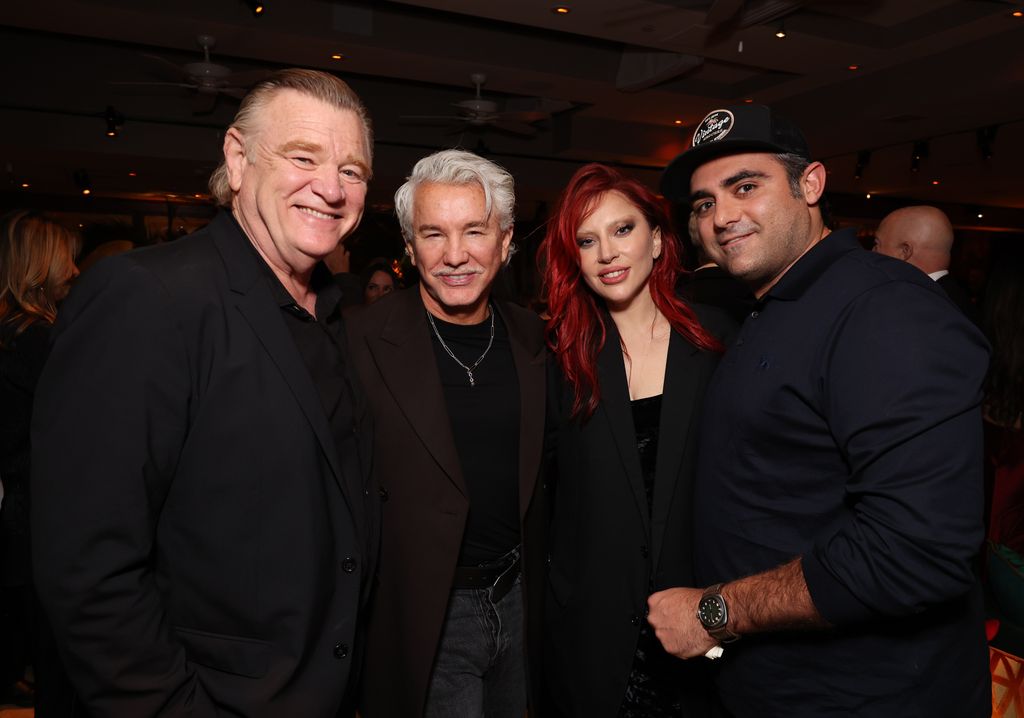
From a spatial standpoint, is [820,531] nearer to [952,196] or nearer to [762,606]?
[762,606]

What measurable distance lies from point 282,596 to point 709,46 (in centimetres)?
784

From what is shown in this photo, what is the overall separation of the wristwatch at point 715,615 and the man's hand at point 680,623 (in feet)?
0.06

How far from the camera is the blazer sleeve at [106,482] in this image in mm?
1127

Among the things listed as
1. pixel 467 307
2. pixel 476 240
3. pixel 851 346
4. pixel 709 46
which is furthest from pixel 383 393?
pixel 709 46

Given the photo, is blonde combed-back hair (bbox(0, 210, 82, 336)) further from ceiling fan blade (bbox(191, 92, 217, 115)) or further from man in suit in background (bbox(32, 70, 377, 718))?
ceiling fan blade (bbox(191, 92, 217, 115))

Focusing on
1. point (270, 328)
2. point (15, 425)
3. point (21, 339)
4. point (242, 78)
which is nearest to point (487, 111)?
point (242, 78)

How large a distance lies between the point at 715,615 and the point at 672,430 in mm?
594

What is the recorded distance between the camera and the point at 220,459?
125cm

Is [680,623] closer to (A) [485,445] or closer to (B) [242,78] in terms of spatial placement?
(A) [485,445]

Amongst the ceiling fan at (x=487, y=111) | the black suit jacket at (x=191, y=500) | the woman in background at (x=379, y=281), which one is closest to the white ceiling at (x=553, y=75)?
the ceiling fan at (x=487, y=111)

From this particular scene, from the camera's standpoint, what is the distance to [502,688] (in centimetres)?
206

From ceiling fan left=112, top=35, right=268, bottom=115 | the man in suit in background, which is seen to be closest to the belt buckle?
the man in suit in background

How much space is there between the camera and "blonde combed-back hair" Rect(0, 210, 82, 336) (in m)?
2.77

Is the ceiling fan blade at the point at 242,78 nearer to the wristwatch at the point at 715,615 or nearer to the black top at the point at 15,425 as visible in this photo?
the black top at the point at 15,425
